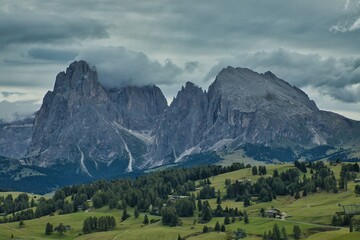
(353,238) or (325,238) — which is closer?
(353,238)

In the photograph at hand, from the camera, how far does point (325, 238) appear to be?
191 m

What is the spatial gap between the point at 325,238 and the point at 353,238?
4692 centimetres

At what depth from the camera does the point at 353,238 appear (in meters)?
145
